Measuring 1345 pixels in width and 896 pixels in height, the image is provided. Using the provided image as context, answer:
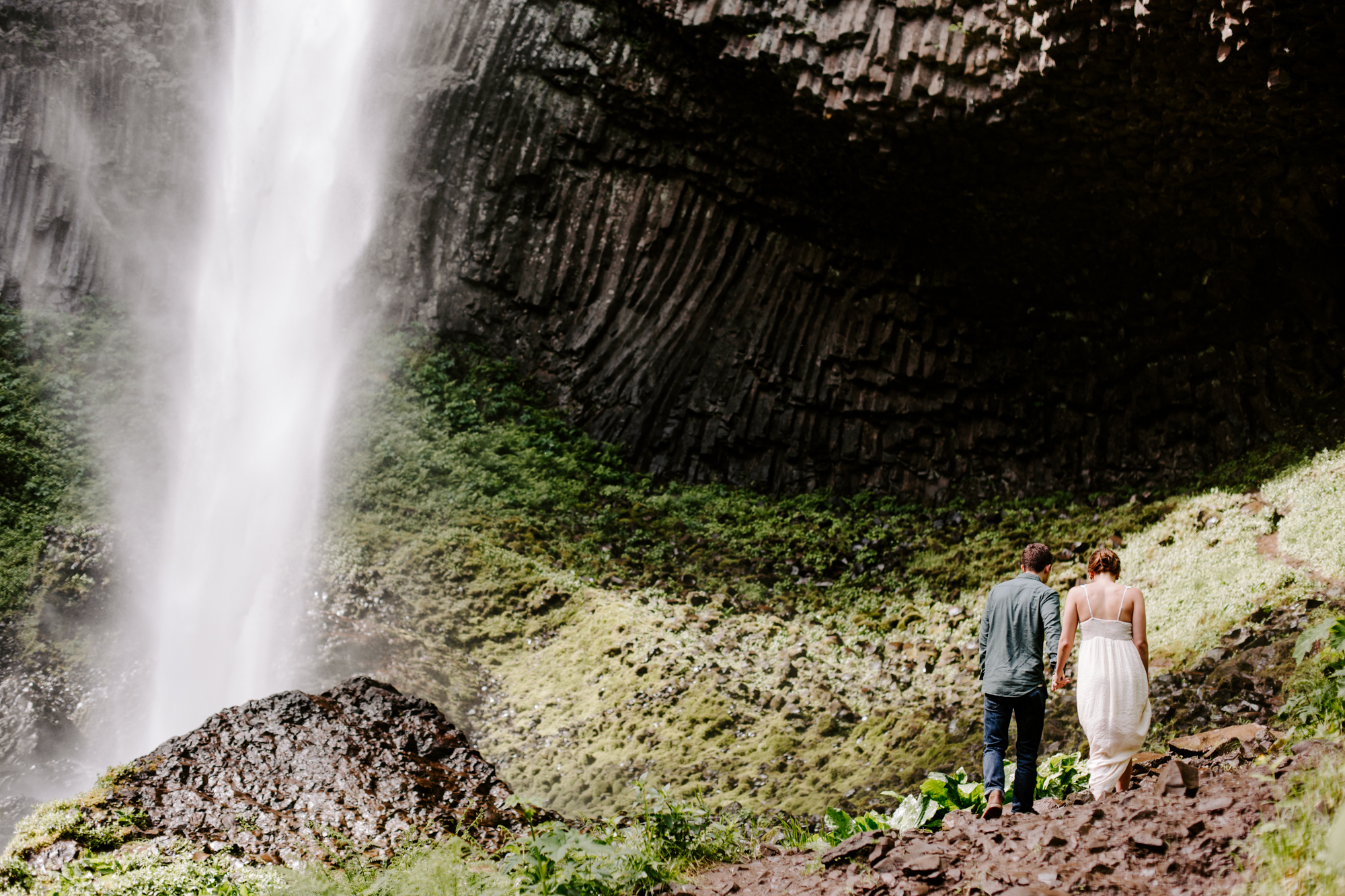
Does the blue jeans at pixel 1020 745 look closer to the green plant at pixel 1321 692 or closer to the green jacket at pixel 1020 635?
the green jacket at pixel 1020 635

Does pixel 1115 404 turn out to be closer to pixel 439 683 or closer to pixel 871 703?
pixel 871 703

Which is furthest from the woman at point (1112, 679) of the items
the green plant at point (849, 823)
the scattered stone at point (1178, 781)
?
the green plant at point (849, 823)

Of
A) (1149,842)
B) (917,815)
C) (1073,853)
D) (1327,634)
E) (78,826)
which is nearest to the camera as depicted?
(1149,842)

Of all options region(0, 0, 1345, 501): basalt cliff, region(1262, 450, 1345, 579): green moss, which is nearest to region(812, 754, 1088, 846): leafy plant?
region(1262, 450, 1345, 579): green moss

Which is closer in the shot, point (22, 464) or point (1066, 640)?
point (1066, 640)

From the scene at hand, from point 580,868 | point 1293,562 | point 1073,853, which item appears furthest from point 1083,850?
point 1293,562

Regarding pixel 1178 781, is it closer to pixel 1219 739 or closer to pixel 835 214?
pixel 1219 739

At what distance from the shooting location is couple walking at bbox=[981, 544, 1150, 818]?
4.34 meters

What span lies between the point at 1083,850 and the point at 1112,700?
3.43 feet

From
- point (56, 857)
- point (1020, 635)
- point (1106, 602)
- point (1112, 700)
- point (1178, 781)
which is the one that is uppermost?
point (1106, 602)

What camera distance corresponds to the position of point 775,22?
11.2 metres

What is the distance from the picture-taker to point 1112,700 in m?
4.33

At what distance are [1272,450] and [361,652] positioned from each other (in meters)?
10.0

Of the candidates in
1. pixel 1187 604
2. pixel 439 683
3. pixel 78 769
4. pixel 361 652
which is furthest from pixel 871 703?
pixel 78 769
